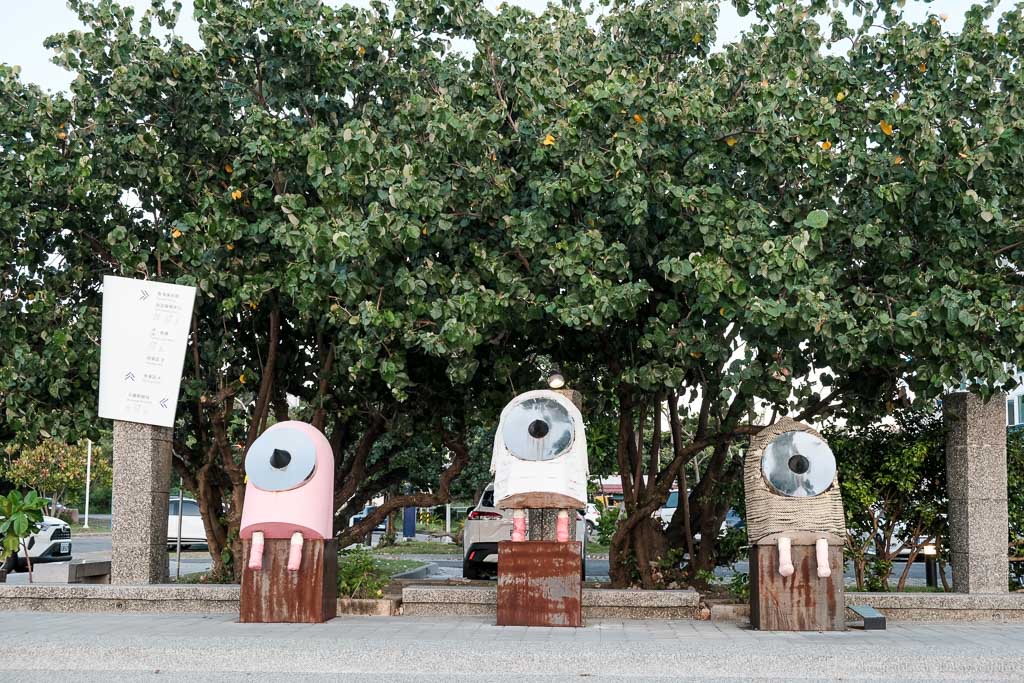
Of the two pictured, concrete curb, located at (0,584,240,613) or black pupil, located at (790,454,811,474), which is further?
concrete curb, located at (0,584,240,613)

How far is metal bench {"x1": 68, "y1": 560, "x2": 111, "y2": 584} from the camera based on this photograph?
12430mm

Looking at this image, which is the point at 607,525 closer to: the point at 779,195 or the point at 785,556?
the point at 785,556

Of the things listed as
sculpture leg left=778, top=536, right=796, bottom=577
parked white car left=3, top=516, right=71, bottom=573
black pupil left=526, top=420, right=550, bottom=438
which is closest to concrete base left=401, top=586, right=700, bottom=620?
sculpture leg left=778, top=536, right=796, bottom=577

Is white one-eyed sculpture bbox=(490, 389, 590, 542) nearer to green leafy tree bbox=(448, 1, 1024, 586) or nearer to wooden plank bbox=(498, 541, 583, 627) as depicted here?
wooden plank bbox=(498, 541, 583, 627)

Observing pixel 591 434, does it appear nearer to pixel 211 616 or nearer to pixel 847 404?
pixel 847 404

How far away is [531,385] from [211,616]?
4.11m

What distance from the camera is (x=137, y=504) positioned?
37.8ft

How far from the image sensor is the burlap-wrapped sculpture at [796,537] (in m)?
9.56

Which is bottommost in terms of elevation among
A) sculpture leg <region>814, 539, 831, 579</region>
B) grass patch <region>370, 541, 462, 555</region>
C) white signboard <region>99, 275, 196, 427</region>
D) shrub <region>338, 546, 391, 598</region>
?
grass patch <region>370, 541, 462, 555</region>

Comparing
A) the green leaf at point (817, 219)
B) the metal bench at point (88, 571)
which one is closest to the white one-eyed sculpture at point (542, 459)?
the green leaf at point (817, 219)

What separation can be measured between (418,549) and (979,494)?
18596 mm

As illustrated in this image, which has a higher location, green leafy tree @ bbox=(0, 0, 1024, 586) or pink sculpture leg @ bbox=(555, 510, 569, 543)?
green leafy tree @ bbox=(0, 0, 1024, 586)

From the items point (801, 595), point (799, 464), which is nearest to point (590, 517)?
point (799, 464)

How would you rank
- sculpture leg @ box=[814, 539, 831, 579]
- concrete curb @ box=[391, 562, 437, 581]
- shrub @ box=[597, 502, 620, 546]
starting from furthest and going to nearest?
1. concrete curb @ box=[391, 562, 437, 581]
2. shrub @ box=[597, 502, 620, 546]
3. sculpture leg @ box=[814, 539, 831, 579]
